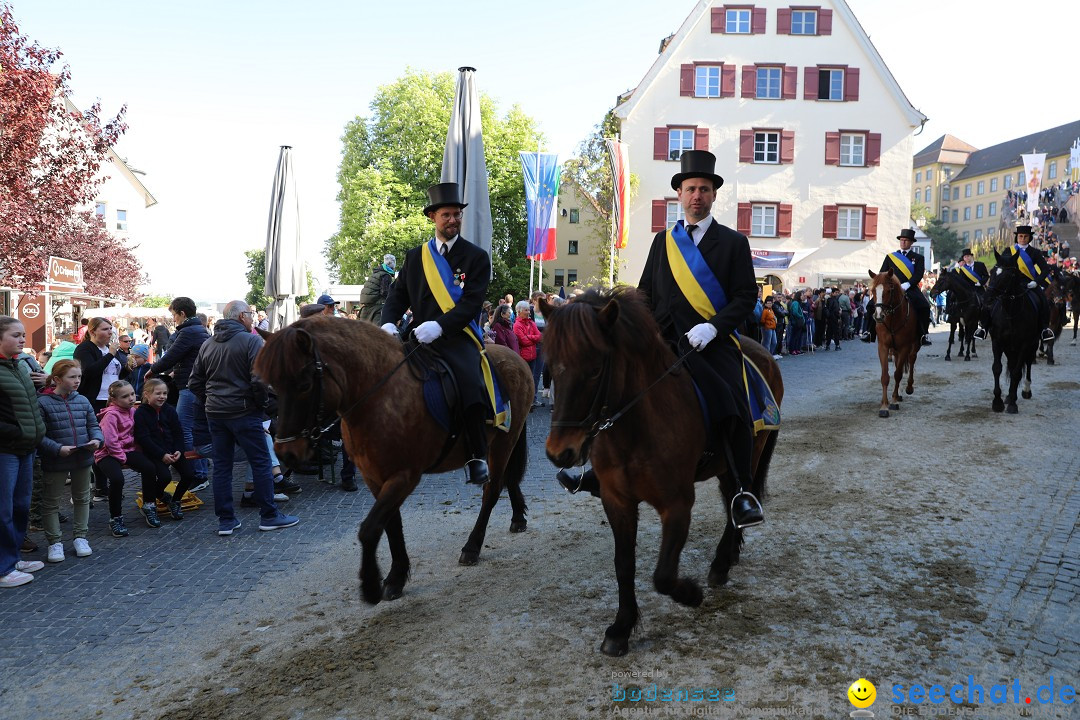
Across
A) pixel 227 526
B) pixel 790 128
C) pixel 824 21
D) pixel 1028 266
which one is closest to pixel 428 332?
pixel 227 526

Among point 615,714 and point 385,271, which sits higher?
point 385,271

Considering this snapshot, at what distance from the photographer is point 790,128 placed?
3816cm

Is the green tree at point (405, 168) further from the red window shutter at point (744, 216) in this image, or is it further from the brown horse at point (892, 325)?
the brown horse at point (892, 325)

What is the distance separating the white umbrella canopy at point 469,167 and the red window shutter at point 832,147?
3213 cm

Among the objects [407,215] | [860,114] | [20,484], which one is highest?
[860,114]

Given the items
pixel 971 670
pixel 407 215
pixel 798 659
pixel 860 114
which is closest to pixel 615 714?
pixel 798 659

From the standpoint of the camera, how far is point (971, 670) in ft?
12.6

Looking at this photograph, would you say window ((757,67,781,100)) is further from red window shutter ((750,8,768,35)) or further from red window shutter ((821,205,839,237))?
red window shutter ((821,205,839,237))

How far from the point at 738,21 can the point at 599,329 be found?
129 ft

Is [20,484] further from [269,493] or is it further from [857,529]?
[857,529]

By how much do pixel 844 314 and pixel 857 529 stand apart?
24446 millimetres

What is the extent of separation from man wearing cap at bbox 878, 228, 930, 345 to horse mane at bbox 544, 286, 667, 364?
9.97 m

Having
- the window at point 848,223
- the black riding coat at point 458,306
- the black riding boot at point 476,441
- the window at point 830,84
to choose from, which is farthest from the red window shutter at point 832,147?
the black riding boot at point 476,441

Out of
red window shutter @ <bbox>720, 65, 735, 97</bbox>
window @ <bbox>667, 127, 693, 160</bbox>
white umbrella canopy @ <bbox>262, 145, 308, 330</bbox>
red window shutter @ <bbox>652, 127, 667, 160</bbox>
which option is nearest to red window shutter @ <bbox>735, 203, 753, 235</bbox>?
window @ <bbox>667, 127, 693, 160</bbox>
